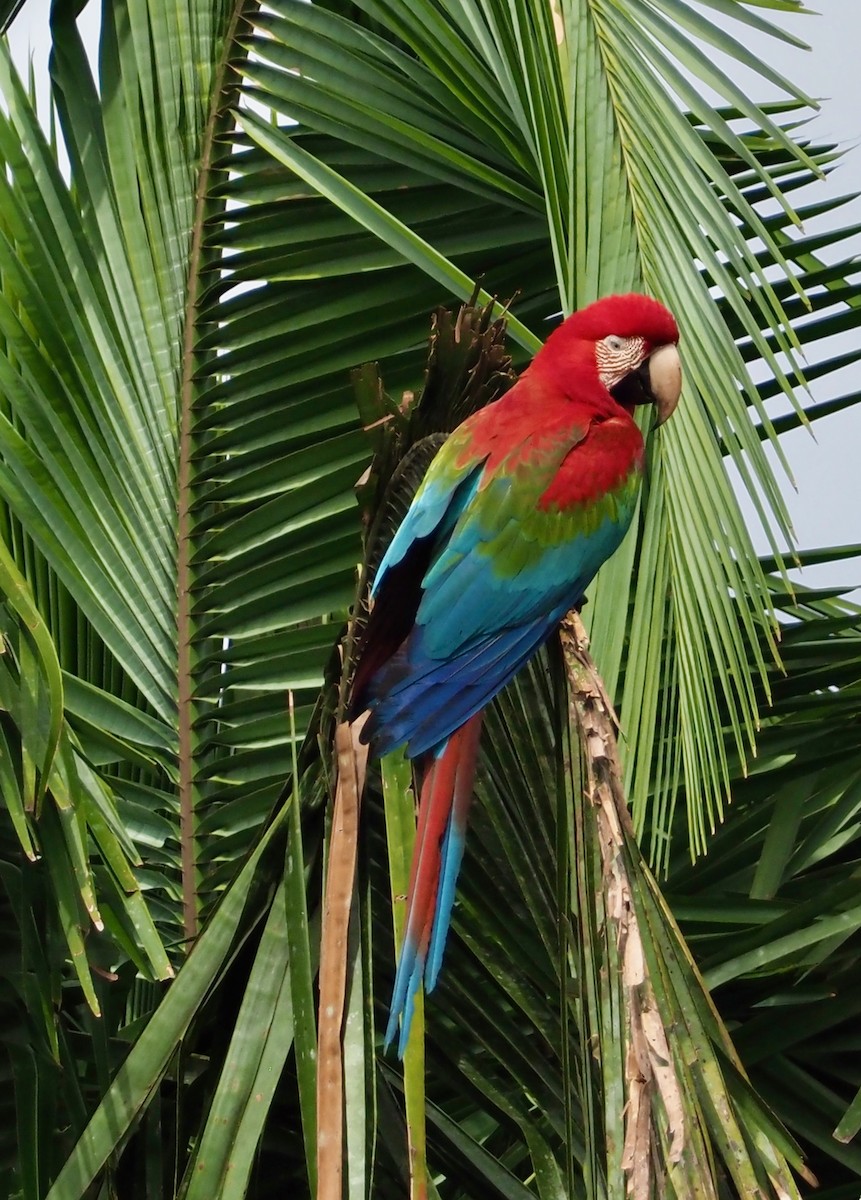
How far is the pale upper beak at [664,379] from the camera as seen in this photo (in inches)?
48.1

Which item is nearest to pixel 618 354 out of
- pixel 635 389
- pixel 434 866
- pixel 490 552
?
pixel 635 389

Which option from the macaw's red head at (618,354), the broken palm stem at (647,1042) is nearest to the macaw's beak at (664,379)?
the macaw's red head at (618,354)

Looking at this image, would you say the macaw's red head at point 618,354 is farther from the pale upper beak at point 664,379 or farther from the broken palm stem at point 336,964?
the broken palm stem at point 336,964

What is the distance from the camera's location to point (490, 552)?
3.75 feet

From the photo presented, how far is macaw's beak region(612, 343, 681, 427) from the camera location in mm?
1226

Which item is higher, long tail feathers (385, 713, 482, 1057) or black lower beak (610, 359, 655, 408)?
black lower beak (610, 359, 655, 408)

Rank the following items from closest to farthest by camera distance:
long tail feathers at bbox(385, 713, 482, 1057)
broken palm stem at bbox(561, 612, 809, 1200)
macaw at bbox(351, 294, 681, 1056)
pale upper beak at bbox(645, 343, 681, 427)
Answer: broken palm stem at bbox(561, 612, 809, 1200), long tail feathers at bbox(385, 713, 482, 1057), macaw at bbox(351, 294, 681, 1056), pale upper beak at bbox(645, 343, 681, 427)

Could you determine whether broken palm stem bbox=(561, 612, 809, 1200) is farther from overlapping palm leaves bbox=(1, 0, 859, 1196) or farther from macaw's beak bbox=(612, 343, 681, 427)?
macaw's beak bbox=(612, 343, 681, 427)

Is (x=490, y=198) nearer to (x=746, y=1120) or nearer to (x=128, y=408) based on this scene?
(x=128, y=408)

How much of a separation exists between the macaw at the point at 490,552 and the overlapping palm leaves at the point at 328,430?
5 centimetres

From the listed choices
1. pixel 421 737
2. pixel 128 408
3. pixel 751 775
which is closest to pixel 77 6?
pixel 128 408

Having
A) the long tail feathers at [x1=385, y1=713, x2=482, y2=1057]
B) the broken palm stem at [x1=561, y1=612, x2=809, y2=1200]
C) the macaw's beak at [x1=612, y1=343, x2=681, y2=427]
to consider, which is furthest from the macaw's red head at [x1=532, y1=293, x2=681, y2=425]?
the broken palm stem at [x1=561, y1=612, x2=809, y2=1200]

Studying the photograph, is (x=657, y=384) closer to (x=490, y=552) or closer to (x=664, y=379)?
(x=664, y=379)

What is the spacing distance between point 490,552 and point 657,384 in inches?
9.7
